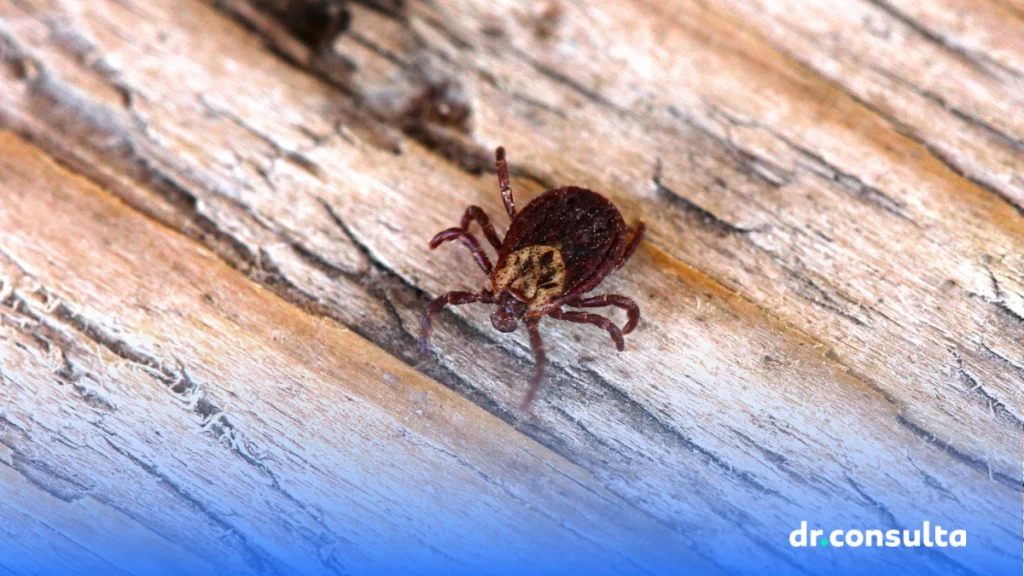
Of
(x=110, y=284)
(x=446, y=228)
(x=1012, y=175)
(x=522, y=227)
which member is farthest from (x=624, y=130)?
(x=110, y=284)

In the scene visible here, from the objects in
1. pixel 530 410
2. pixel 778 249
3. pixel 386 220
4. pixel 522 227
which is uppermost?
pixel 778 249

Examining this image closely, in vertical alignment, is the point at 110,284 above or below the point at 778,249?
below

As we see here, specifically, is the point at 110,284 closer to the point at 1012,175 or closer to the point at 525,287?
the point at 525,287

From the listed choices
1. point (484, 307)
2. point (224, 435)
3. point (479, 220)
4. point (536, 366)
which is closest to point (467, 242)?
point (479, 220)

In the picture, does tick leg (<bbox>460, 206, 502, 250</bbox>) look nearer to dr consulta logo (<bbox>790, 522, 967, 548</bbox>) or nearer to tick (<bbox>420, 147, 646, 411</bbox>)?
tick (<bbox>420, 147, 646, 411</bbox>)

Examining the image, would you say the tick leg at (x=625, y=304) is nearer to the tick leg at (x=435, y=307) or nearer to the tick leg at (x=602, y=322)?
the tick leg at (x=602, y=322)

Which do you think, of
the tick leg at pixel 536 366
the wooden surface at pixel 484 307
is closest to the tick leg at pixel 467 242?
the wooden surface at pixel 484 307
